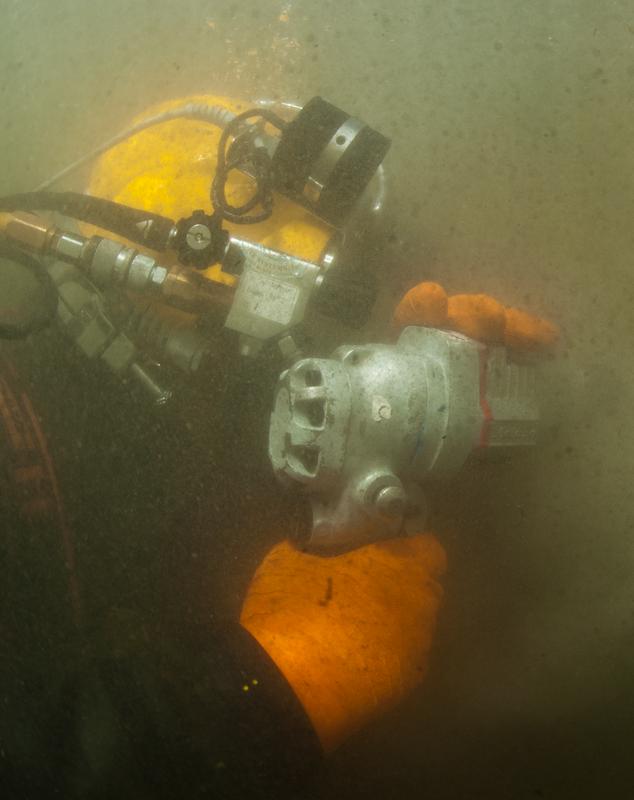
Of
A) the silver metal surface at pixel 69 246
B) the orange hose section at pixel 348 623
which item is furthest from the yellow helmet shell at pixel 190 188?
the orange hose section at pixel 348 623

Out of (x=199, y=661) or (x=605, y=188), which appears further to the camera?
(x=605, y=188)

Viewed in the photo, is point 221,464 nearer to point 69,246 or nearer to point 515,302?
point 69,246

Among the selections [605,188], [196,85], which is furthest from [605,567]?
[196,85]

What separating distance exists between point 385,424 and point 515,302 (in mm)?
1197

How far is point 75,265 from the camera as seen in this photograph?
60.2 inches

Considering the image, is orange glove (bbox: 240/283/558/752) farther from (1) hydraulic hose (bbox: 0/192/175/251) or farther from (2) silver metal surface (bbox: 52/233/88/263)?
(2) silver metal surface (bbox: 52/233/88/263)

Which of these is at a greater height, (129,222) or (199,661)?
(129,222)

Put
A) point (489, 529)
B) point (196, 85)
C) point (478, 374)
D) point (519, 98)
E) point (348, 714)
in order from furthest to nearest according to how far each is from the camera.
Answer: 1. point (196, 85)
2. point (519, 98)
3. point (489, 529)
4. point (478, 374)
5. point (348, 714)

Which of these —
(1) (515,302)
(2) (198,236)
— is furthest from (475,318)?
(2) (198,236)

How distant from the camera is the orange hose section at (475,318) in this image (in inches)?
64.7

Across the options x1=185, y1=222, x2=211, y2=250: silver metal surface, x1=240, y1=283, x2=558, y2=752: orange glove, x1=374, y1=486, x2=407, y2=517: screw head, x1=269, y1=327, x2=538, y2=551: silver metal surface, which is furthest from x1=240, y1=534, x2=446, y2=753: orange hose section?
x1=185, y1=222, x2=211, y2=250: silver metal surface

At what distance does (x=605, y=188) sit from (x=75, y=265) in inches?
85.6

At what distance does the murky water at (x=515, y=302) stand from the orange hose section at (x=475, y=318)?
1.01 feet

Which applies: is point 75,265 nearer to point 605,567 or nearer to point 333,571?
point 333,571
